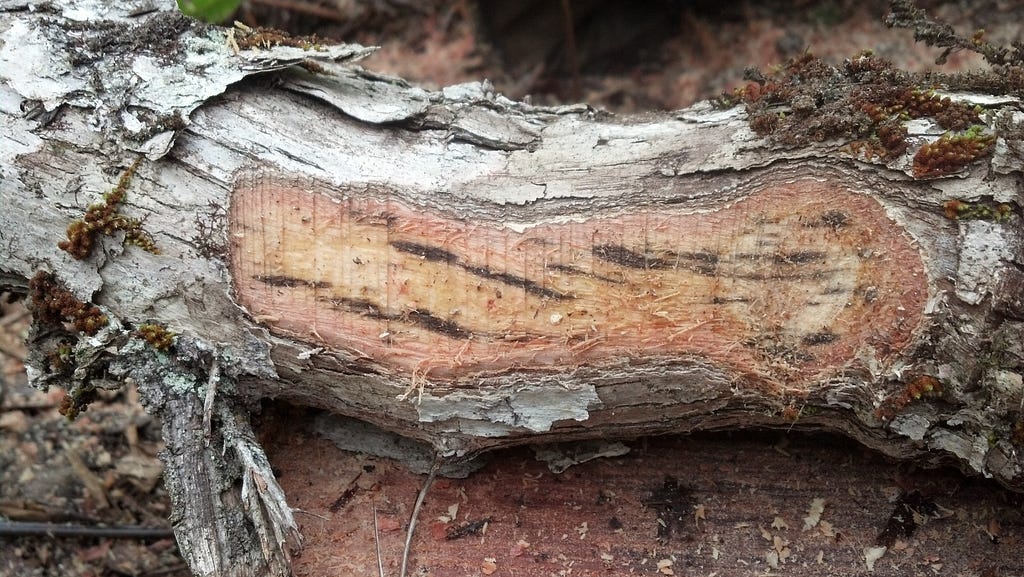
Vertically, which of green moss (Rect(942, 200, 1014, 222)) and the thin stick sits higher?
green moss (Rect(942, 200, 1014, 222))

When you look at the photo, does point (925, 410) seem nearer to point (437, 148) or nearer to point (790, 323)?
point (790, 323)

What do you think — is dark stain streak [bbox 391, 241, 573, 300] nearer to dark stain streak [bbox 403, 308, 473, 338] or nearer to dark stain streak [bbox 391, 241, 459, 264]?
dark stain streak [bbox 391, 241, 459, 264]

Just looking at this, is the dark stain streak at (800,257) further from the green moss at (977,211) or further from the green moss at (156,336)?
the green moss at (156,336)

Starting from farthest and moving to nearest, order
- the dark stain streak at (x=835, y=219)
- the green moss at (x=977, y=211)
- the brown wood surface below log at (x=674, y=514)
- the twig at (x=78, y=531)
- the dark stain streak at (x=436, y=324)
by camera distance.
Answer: the twig at (x=78, y=531)
the brown wood surface below log at (x=674, y=514)
the dark stain streak at (x=436, y=324)
the dark stain streak at (x=835, y=219)
the green moss at (x=977, y=211)

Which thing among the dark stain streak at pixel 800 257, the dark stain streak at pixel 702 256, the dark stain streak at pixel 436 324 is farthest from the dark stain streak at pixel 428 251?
the dark stain streak at pixel 800 257

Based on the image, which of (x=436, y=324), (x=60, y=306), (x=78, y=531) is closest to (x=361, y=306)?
(x=436, y=324)

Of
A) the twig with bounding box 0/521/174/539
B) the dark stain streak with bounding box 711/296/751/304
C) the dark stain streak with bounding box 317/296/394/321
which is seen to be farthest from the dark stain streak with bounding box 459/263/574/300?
the twig with bounding box 0/521/174/539

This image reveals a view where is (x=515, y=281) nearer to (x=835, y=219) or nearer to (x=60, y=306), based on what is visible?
(x=835, y=219)

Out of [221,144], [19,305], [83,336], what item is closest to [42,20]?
[221,144]
